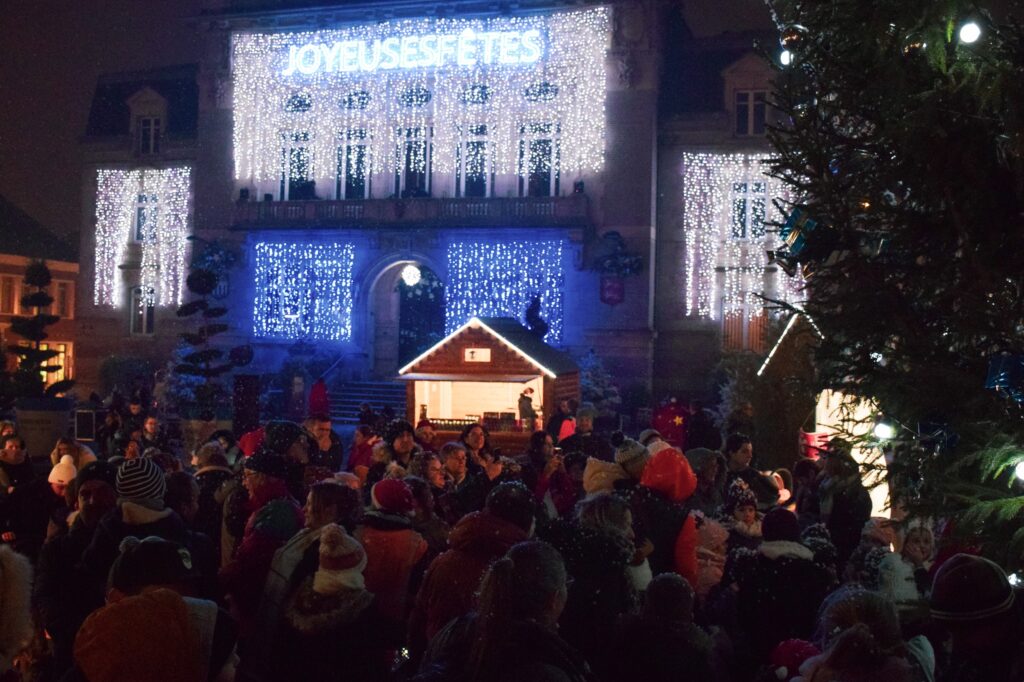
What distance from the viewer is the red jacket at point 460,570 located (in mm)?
4957

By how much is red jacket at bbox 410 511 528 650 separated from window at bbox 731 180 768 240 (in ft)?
90.3

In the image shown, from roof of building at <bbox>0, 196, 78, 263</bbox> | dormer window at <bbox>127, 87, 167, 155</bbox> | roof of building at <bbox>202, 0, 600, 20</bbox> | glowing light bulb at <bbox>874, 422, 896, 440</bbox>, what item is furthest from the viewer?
roof of building at <bbox>0, 196, 78, 263</bbox>

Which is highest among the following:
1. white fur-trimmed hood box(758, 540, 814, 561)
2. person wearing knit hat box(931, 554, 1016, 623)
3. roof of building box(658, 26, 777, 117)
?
roof of building box(658, 26, 777, 117)

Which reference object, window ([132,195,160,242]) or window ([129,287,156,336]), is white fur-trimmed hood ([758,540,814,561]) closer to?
window ([129,287,156,336])

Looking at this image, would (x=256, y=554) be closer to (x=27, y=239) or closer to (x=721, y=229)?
(x=721, y=229)

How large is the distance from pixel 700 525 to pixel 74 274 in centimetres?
4746

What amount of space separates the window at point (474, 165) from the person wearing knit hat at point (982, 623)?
2889 cm

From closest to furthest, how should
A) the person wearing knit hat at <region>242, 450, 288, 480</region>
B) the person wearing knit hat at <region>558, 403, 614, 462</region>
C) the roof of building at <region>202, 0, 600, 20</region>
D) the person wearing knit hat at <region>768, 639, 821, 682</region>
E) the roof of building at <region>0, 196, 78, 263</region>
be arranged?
the person wearing knit hat at <region>768, 639, 821, 682</region> < the person wearing knit hat at <region>242, 450, 288, 480</region> < the person wearing knit hat at <region>558, 403, 614, 462</region> < the roof of building at <region>202, 0, 600, 20</region> < the roof of building at <region>0, 196, 78, 263</region>

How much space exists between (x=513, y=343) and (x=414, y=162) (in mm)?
13637

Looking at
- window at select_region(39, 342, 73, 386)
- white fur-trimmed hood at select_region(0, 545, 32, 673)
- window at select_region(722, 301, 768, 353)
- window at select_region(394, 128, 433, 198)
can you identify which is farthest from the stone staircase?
white fur-trimmed hood at select_region(0, 545, 32, 673)

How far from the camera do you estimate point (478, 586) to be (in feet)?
14.9

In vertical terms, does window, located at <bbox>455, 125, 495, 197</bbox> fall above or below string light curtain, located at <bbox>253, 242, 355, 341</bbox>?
above

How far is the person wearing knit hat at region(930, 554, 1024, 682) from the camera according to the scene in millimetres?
3596

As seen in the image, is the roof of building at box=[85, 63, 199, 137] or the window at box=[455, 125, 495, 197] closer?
the window at box=[455, 125, 495, 197]
